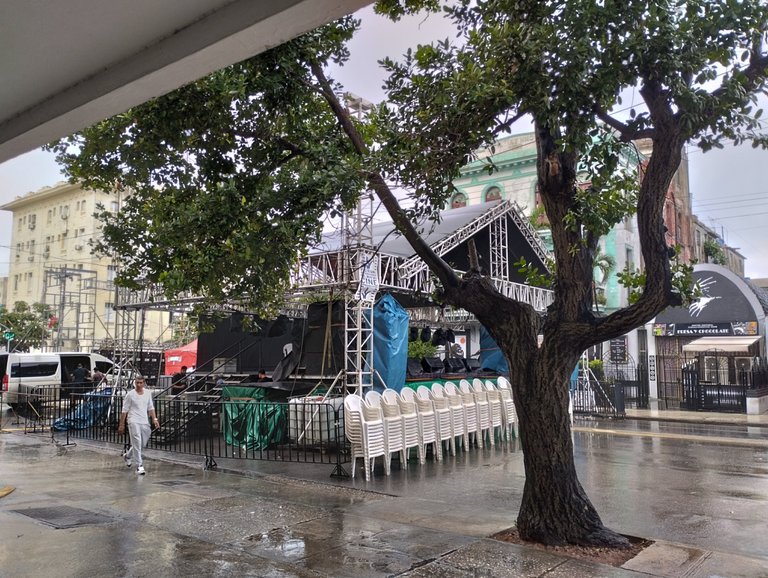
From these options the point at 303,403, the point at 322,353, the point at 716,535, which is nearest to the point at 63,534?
the point at 303,403

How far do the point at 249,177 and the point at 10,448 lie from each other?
965 cm

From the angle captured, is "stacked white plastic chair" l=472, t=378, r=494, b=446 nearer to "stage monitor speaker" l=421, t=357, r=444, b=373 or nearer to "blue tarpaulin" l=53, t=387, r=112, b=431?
"stage monitor speaker" l=421, t=357, r=444, b=373

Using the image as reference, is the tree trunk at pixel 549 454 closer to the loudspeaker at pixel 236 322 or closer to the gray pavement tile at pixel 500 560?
the gray pavement tile at pixel 500 560

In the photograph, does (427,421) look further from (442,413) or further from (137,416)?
(137,416)

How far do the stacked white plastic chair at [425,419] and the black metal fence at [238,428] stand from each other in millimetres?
1355

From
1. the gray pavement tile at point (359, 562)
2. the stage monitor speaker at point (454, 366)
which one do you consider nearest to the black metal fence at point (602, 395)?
the stage monitor speaker at point (454, 366)

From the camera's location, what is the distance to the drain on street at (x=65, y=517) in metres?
6.97

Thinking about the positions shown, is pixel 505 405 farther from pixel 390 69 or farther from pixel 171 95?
pixel 171 95

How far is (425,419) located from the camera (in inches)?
448

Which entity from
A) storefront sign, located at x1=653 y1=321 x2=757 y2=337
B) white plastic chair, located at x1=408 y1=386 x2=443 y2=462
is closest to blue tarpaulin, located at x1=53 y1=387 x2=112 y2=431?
white plastic chair, located at x1=408 y1=386 x2=443 y2=462

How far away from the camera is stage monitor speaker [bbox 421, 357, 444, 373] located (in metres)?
17.1

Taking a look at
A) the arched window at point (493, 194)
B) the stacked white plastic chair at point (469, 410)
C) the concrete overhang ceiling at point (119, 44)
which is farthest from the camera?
the arched window at point (493, 194)

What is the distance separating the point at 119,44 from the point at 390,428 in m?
7.92

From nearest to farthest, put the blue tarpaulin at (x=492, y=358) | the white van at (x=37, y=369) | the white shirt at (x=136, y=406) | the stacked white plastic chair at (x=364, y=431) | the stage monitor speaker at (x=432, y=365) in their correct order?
the stacked white plastic chair at (x=364, y=431) < the white shirt at (x=136, y=406) < the stage monitor speaker at (x=432, y=365) < the blue tarpaulin at (x=492, y=358) < the white van at (x=37, y=369)
